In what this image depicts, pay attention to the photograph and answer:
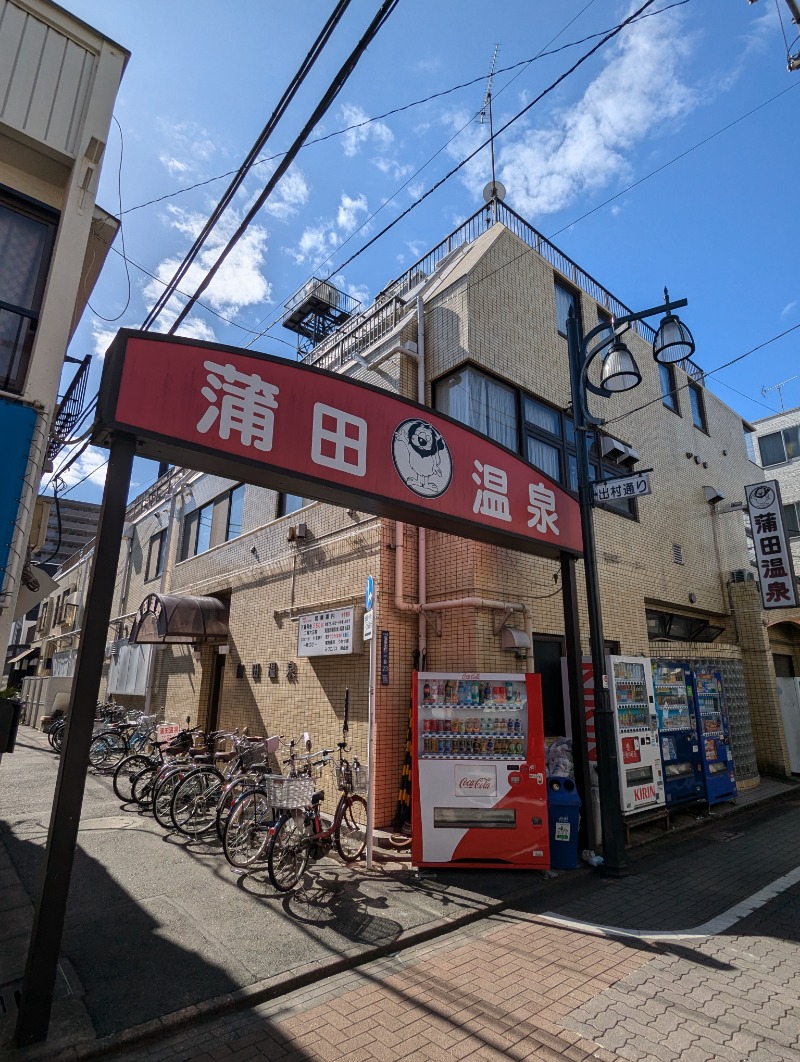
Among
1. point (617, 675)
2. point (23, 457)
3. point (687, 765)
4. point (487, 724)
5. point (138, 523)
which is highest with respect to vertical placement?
point (138, 523)

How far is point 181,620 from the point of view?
12.6m

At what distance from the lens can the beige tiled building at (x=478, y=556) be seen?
8719mm

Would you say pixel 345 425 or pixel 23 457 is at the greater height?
pixel 345 425

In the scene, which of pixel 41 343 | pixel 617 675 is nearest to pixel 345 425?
pixel 41 343

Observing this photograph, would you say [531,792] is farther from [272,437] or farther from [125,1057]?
[272,437]

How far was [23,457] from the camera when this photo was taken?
458 cm

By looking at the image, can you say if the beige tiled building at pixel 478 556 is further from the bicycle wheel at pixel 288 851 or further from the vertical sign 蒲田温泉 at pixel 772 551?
the bicycle wheel at pixel 288 851

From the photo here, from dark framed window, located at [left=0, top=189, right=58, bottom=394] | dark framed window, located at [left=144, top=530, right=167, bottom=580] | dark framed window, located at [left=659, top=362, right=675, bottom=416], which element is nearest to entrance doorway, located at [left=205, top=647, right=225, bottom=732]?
dark framed window, located at [left=144, top=530, right=167, bottom=580]

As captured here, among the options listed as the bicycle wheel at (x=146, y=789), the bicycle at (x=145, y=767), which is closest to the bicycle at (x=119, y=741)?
the bicycle at (x=145, y=767)

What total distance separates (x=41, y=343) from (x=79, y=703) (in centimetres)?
315

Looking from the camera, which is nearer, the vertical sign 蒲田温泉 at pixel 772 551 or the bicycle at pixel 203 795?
the bicycle at pixel 203 795

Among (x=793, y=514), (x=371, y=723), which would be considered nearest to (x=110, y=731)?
(x=371, y=723)

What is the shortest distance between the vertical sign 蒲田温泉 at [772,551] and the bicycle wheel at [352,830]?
10700 mm

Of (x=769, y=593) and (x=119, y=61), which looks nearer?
(x=119, y=61)
